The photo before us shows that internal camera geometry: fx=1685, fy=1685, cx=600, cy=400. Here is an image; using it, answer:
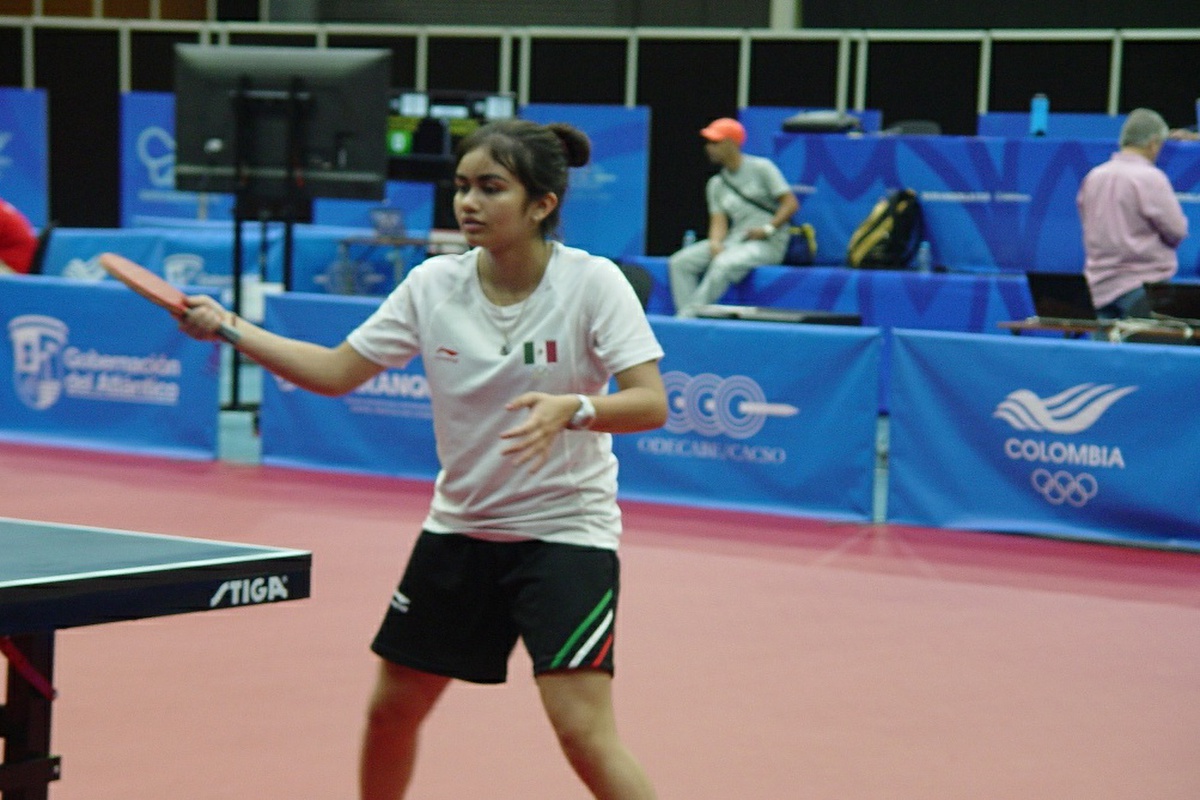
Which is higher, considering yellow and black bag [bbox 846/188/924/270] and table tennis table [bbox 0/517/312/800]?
yellow and black bag [bbox 846/188/924/270]

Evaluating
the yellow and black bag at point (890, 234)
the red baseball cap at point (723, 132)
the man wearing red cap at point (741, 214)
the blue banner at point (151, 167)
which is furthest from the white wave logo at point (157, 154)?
the yellow and black bag at point (890, 234)

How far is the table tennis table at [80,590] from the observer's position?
7.73 feet

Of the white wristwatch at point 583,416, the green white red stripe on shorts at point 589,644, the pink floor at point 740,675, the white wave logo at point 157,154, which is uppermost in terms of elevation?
the white wave logo at point 157,154

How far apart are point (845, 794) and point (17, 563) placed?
1.99m

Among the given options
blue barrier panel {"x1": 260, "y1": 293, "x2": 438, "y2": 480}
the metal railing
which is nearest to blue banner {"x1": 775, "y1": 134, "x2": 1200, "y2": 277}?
the metal railing

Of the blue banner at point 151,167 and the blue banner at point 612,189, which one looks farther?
the blue banner at point 151,167

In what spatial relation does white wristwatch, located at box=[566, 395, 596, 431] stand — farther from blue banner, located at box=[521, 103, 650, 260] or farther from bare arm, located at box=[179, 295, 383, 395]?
blue banner, located at box=[521, 103, 650, 260]

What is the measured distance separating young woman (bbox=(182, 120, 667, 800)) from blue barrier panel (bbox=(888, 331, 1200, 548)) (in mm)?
4462

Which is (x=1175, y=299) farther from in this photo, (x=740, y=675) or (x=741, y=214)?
(x=740, y=675)

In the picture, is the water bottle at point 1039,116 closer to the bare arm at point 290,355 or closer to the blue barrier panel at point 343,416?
the blue barrier panel at point 343,416

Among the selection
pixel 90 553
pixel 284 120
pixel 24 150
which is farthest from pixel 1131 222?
pixel 24 150

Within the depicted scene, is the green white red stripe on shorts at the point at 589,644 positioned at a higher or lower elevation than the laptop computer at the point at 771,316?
lower

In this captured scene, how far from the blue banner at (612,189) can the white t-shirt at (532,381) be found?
35.7ft

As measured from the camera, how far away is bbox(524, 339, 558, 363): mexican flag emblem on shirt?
9.16 ft
